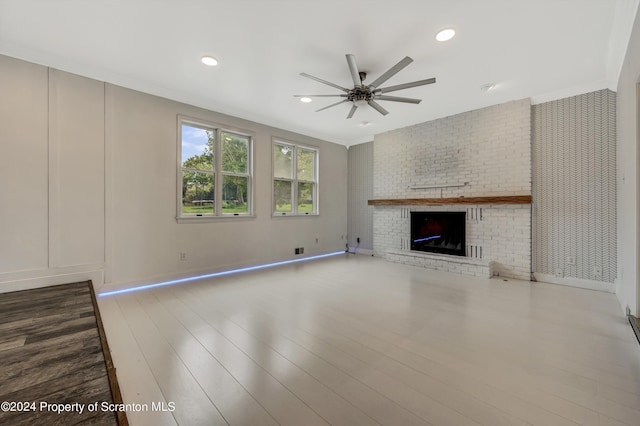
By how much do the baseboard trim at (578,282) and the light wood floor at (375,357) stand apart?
0.43 meters

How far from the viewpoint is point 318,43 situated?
2.82m

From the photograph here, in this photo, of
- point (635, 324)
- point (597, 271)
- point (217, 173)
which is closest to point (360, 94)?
point (217, 173)

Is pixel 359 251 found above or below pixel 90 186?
below

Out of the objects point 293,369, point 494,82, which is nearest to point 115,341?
point 293,369

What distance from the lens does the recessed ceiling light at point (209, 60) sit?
3131mm

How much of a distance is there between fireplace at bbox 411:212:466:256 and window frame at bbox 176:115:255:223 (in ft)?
11.3

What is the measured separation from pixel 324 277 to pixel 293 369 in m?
2.54

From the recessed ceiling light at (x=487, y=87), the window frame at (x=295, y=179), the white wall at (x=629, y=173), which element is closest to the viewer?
the white wall at (x=629, y=173)

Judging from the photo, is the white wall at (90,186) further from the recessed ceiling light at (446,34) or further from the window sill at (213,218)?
the recessed ceiling light at (446,34)

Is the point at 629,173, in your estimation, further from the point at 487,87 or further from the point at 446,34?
the point at 446,34

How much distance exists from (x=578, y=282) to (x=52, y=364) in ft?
19.6

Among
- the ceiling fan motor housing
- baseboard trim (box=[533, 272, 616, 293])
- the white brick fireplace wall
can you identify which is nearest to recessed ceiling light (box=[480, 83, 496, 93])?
the white brick fireplace wall

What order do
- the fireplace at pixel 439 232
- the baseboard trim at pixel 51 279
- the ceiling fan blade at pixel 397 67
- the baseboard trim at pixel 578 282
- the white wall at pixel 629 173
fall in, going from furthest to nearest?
the fireplace at pixel 439 232 → the baseboard trim at pixel 578 282 → the baseboard trim at pixel 51 279 → the ceiling fan blade at pixel 397 67 → the white wall at pixel 629 173

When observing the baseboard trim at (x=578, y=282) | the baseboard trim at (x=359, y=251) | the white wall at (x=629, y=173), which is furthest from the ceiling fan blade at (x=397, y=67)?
the baseboard trim at (x=359, y=251)
